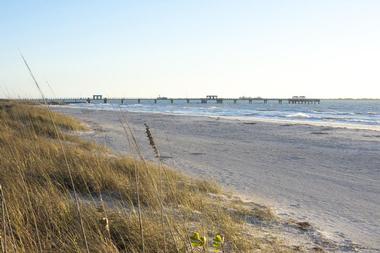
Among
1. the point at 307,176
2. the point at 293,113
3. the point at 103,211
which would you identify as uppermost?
the point at 103,211

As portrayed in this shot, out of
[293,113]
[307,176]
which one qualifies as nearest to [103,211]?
[307,176]

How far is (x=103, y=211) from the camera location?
3666 millimetres

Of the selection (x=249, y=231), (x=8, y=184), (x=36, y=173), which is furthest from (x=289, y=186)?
(x=8, y=184)

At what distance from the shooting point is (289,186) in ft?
27.3

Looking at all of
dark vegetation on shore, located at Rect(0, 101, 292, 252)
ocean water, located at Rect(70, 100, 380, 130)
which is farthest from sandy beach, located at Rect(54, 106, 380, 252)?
ocean water, located at Rect(70, 100, 380, 130)

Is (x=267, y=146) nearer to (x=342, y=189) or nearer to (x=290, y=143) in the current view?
(x=290, y=143)

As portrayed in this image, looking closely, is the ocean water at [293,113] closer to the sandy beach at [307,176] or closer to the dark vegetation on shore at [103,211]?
the dark vegetation on shore at [103,211]

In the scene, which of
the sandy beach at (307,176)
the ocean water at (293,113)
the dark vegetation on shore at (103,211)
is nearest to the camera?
the dark vegetation on shore at (103,211)

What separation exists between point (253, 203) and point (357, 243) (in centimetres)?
177

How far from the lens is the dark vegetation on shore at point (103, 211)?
9.64 ft

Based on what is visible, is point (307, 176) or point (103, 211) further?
point (307, 176)

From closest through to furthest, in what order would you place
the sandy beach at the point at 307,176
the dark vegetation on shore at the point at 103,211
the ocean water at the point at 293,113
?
1. the dark vegetation on shore at the point at 103,211
2. the sandy beach at the point at 307,176
3. the ocean water at the point at 293,113

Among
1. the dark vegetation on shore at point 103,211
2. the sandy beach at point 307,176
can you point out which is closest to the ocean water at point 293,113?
the dark vegetation on shore at point 103,211

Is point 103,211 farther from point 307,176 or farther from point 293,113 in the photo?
point 293,113
